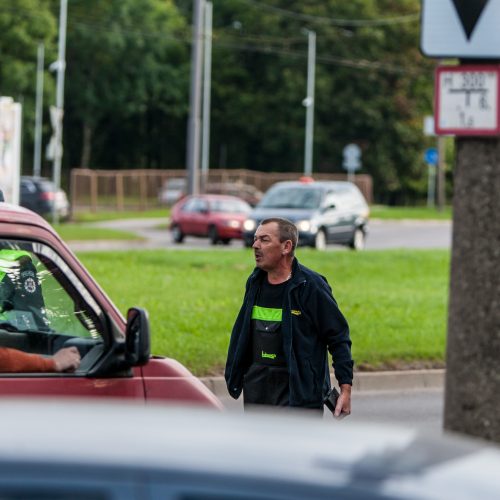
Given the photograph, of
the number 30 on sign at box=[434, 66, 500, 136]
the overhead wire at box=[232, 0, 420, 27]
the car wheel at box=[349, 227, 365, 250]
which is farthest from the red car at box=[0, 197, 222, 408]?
the overhead wire at box=[232, 0, 420, 27]

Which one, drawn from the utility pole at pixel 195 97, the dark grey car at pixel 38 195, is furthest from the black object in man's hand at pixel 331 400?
the dark grey car at pixel 38 195

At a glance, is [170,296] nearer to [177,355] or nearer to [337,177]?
[177,355]

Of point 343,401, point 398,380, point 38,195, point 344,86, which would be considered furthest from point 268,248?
point 344,86

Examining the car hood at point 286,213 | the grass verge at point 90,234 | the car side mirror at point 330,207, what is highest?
the car side mirror at point 330,207

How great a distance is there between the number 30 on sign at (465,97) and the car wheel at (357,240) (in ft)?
98.7

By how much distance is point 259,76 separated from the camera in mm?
94562

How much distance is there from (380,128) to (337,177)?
27.9 feet

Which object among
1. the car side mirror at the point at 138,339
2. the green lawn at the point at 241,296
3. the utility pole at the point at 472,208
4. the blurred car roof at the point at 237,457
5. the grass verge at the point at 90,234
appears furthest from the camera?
the grass verge at the point at 90,234

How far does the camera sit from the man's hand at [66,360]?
5770 mm

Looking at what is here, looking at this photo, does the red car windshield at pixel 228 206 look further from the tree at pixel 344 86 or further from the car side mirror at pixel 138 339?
the tree at pixel 344 86

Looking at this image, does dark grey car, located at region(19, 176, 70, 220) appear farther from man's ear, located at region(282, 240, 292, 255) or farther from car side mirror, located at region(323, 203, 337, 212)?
man's ear, located at region(282, 240, 292, 255)

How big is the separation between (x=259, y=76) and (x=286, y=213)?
6053 centimetres

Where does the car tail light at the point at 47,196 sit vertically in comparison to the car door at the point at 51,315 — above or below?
below

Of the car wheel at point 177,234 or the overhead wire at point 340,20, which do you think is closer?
the car wheel at point 177,234
